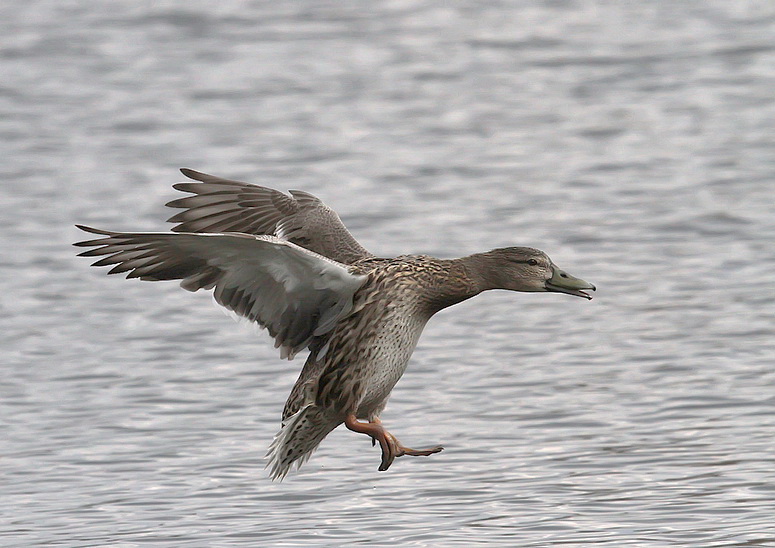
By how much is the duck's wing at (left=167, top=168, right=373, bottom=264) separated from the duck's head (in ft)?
2.58

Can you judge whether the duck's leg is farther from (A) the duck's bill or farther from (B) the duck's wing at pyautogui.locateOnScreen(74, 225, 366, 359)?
(A) the duck's bill

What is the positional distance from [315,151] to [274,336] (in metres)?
7.62

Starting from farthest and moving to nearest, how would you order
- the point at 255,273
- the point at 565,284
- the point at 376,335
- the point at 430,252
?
the point at 430,252
the point at 565,284
the point at 376,335
the point at 255,273

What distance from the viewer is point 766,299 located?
467 inches

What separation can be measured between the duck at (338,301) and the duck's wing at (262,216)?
519 mm

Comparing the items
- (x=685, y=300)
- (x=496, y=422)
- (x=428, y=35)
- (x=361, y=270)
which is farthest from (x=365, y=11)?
(x=361, y=270)

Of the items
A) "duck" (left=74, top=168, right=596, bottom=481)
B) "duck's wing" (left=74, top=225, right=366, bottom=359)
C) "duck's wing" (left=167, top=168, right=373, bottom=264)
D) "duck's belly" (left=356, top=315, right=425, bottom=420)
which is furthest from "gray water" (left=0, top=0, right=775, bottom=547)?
"duck's wing" (left=167, top=168, right=373, bottom=264)

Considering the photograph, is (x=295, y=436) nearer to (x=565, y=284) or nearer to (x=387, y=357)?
(x=387, y=357)

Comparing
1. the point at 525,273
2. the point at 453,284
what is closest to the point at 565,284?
the point at 525,273

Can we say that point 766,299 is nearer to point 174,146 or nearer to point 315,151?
point 315,151

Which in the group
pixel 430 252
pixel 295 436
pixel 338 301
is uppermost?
pixel 338 301

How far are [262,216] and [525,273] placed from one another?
1.70 meters

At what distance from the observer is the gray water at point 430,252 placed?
28.8ft

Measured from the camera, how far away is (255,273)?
8.04 meters
